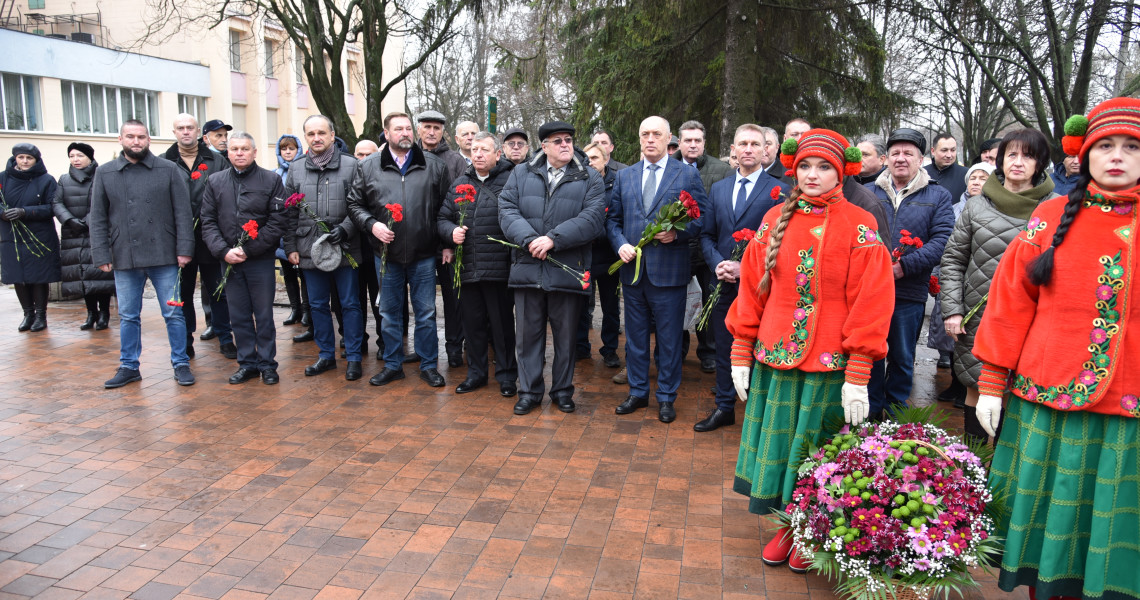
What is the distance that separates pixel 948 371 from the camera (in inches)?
284

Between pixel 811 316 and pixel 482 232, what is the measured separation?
11.0 feet

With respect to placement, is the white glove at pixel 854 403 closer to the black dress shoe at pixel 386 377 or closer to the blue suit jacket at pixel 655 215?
the blue suit jacket at pixel 655 215

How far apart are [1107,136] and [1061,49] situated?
30.9 ft

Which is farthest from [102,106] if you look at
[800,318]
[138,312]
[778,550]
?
[778,550]

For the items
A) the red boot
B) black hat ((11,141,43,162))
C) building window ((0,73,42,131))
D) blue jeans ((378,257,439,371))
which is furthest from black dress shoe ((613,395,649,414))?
building window ((0,73,42,131))

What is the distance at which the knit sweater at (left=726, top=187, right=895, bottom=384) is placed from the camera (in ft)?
11.0

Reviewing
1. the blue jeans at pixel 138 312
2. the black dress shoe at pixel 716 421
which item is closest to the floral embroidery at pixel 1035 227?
the black dress shoe at pixel 716 421

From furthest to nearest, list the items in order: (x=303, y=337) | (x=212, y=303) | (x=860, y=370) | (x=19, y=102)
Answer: (x=19, y=102) → (x=303, y=337) → (x=212, y=303) → (x=860, y=370)

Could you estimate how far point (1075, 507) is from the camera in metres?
2.80

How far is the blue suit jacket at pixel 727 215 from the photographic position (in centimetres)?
532

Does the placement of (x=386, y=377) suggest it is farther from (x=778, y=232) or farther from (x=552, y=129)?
(x=778, y=232)

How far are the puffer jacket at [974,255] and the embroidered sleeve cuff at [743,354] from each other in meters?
1.63

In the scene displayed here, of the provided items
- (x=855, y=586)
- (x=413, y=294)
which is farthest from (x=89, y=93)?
(x=855, y=586)

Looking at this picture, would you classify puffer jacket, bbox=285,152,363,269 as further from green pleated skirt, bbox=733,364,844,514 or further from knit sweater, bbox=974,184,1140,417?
knit sweater, bbox=974,184,1140,417
